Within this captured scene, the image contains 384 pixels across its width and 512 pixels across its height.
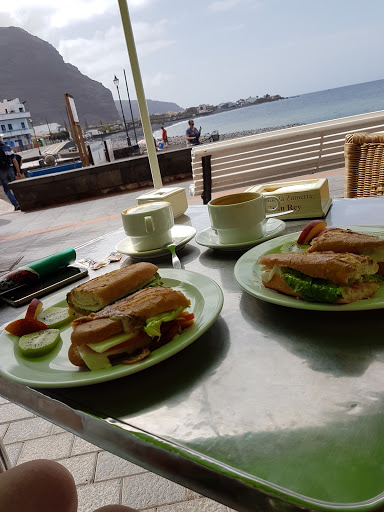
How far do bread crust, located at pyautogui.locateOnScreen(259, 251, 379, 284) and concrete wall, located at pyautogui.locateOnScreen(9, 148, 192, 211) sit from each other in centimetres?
836

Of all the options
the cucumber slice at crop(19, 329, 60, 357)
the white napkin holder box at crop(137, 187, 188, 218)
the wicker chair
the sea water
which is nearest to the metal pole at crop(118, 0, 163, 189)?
the white napkin holder box at crop(137, 187, 188, 218)

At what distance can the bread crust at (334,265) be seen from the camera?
2.27 feet

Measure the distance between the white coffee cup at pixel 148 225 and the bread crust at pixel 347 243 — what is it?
1.79 ft

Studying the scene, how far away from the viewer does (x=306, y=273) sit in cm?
74

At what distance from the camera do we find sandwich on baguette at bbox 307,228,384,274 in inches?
30.4

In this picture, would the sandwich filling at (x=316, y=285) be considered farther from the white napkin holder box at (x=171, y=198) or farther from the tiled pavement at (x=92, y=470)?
the tiled pavement at (x=92, y=470)

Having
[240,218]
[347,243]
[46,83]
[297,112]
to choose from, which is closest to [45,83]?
[46,83]

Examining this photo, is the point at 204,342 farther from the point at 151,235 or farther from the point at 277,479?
the point at 151,235

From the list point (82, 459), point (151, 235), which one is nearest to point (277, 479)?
point (151, 235)

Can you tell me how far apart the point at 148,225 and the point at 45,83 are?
118m

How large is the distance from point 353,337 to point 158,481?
62.8 inches

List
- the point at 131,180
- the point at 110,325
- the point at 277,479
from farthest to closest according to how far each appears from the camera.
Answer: the point at 131,180 < the point at 110,325 < the point at 277,479

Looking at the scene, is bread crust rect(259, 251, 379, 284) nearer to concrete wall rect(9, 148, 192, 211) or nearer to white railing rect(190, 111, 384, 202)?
white railing rect(190, 111, 384, 202)

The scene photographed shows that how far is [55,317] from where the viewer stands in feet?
2.91
